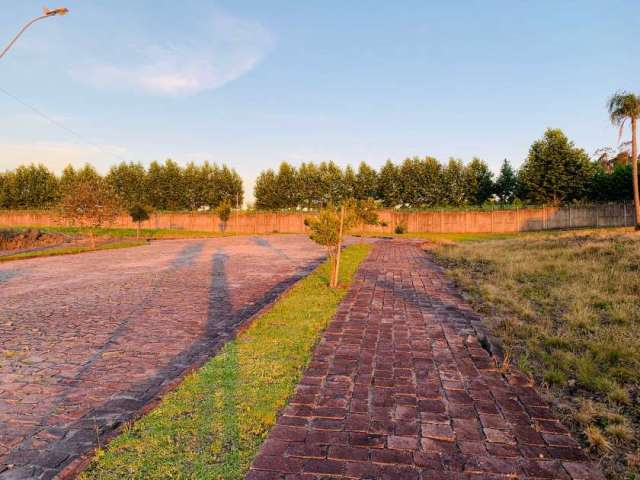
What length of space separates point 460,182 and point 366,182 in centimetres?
1230

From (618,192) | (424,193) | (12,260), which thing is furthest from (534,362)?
(424,193)

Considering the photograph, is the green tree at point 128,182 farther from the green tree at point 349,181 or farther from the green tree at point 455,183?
the green tree at point 455,183

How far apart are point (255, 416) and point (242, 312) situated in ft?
12.4

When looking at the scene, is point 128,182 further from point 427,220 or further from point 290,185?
point 427,220

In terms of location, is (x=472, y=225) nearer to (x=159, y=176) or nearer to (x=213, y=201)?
(x=213, y=201)

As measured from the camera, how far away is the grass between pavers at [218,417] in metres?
2.23

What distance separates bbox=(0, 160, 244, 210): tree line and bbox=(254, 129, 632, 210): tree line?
6.35 m

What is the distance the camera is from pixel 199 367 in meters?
3.80

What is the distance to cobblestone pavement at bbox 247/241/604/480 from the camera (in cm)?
219

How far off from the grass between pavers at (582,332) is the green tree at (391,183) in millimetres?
40786

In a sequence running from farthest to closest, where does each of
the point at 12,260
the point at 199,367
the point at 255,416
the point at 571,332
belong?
the point at 12,260 → the point at 571,332 → the point at 199,367 → the point at 255,416

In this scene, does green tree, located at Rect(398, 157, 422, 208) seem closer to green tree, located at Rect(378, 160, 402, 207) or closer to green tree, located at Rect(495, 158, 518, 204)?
green tree, located at Rect(378, 160, 402, 207)

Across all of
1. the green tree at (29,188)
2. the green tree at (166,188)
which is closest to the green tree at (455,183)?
the green tree at (166,188)

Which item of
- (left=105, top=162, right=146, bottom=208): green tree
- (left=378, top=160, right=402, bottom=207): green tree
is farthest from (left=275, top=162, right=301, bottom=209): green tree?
(left=105, top=162, right=146, bottom=208): green tree
